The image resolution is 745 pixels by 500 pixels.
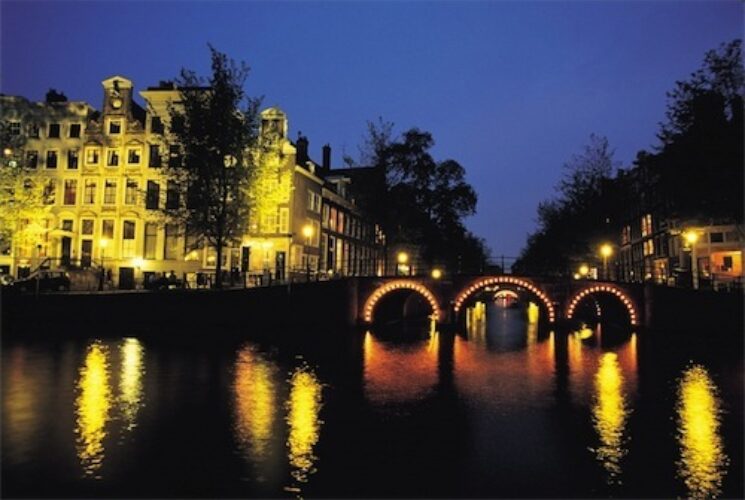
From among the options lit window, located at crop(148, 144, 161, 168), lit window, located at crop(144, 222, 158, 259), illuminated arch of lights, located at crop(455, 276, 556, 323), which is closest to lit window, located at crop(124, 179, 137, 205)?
lit window, located at crop(148, 144, 161, 168)

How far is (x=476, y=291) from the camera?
51094mm

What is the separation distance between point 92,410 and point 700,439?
17321 mm

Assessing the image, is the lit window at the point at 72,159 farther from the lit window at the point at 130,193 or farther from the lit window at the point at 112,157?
the lit window at the point at 130,193

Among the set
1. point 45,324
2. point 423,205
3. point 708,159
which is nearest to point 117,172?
point 45,324

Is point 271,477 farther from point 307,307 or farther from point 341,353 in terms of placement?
point 307,307

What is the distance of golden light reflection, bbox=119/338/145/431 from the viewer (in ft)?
57.0

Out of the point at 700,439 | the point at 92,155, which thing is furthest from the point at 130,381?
the point at 92,155

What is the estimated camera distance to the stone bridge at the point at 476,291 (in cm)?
5031

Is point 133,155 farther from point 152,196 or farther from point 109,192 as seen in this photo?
point 152,196

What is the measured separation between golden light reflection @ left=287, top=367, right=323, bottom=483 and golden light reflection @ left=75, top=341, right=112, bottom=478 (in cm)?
426

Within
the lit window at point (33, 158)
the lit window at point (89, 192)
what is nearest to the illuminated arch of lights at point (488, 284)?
the lit window at point (89, 192)

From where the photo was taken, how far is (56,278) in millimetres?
41438

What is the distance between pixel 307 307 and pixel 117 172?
932 inches

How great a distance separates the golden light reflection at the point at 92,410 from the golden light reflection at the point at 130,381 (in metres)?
0.47
